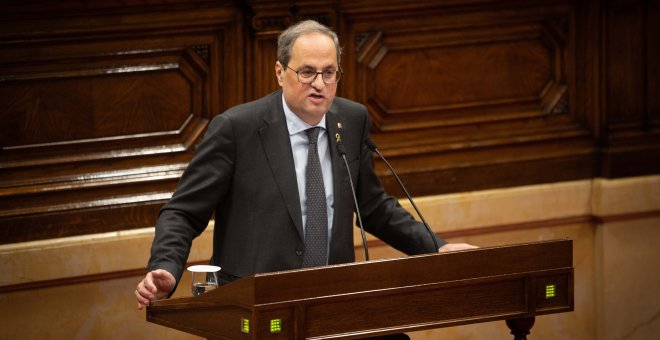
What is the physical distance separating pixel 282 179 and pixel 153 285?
1.88ft

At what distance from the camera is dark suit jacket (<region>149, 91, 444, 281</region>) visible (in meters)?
3.83

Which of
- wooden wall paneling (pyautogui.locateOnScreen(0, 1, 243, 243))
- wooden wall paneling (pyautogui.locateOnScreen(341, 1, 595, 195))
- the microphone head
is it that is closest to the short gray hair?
the microphone head

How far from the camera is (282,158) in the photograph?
389 centimetres

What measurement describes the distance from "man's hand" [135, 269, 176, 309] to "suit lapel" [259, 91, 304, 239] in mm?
479

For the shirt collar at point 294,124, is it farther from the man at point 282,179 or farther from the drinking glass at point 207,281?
the drinking glass at point 207,281

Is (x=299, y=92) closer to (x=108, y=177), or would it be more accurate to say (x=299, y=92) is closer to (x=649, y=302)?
(x=108, y=177)

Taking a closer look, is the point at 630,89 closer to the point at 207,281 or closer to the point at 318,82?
the point at 318,82

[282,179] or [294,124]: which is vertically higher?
[294,124]

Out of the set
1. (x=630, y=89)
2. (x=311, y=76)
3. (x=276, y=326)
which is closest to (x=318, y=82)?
(x=311, y=76)

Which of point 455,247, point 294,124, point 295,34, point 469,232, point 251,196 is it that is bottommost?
point 455,247

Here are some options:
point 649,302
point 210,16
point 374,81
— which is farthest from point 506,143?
point 210,16

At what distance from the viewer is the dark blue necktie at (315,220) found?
3885mm

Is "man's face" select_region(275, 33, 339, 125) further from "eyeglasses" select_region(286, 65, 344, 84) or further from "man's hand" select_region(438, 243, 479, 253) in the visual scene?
"man's hand" select_region(438, 243, 479, 253)

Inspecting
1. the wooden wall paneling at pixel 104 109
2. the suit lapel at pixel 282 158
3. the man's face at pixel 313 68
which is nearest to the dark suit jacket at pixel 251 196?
the suit lapel at pixel 282 158
